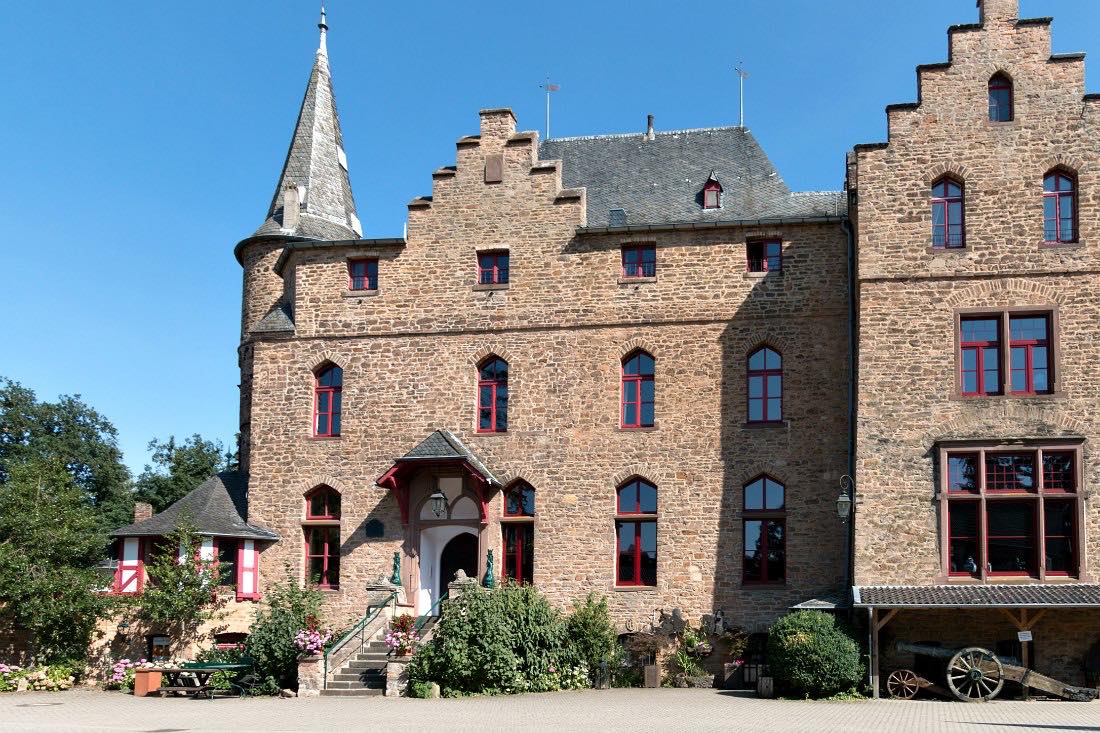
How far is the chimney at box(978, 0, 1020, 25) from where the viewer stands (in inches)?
976

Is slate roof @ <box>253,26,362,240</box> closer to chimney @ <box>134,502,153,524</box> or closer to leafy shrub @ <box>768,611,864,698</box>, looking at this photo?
chimney @ <box>134,502,153,524</box>

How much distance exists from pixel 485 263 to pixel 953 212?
31.6ft

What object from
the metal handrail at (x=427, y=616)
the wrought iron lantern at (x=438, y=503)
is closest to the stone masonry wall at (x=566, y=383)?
the metal handrail at (x=427, y=616)

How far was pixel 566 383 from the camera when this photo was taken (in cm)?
2727

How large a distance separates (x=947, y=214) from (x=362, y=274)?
12313mm

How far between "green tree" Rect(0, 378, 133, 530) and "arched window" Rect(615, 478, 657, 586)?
31662mm

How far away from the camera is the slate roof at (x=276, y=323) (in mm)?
28906

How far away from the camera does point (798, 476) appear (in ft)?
84.5

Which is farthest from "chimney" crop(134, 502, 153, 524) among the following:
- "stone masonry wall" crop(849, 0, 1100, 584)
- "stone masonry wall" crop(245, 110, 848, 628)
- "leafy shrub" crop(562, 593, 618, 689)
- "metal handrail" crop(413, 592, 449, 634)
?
"stone masonry wall" crop(849, 0, 1100, 584)

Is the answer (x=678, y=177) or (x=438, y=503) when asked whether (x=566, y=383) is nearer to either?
(x=438, y=503)

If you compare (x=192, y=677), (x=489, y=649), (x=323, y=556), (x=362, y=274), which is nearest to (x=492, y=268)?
(x=362, y=274)

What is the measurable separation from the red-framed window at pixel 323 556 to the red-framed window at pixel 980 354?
1322 centimetres

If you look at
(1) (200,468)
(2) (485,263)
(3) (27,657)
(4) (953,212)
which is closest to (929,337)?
(4) (953,212)

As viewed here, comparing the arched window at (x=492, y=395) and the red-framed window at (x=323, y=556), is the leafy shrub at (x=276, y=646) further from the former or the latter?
the arched window at (x=492, y=395)
